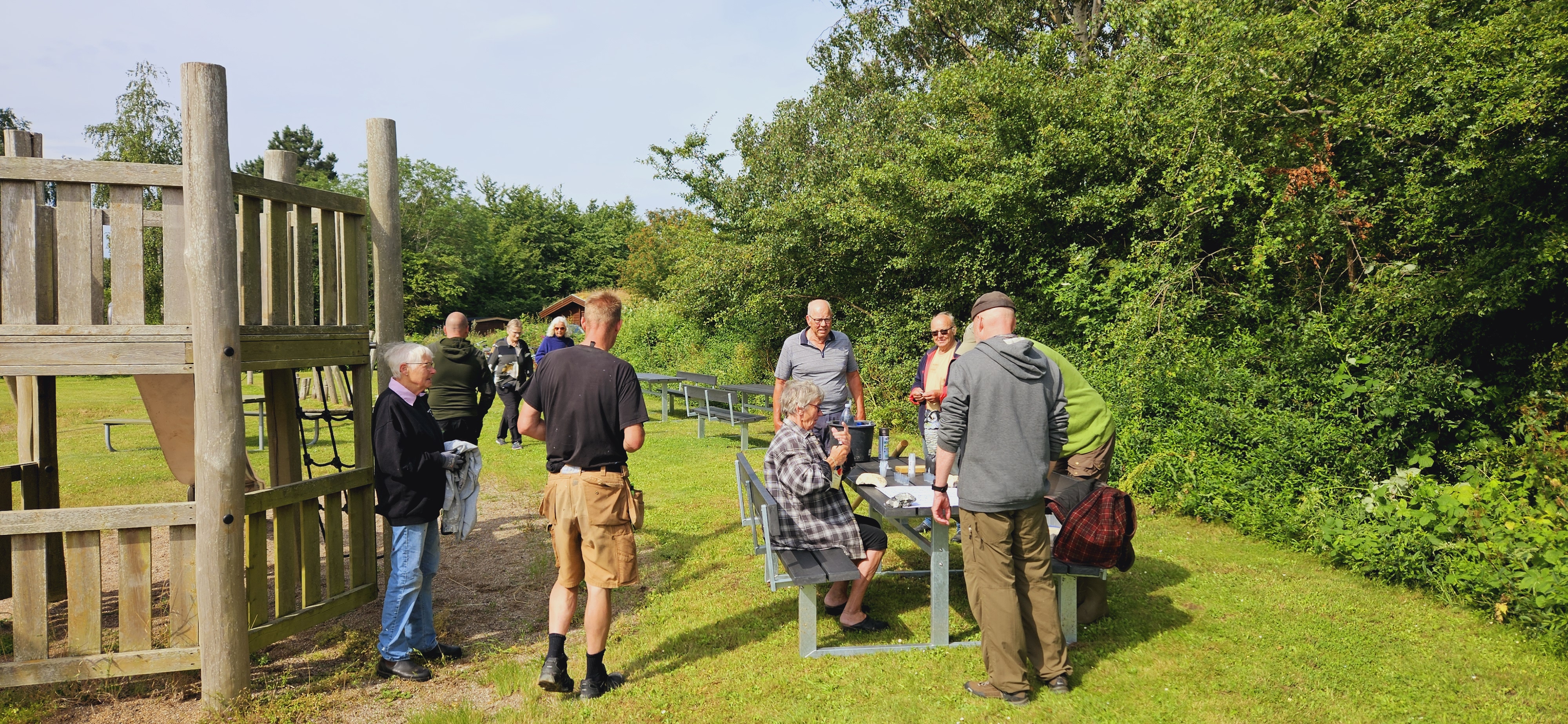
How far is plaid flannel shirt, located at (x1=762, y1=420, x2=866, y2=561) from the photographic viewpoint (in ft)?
15.4

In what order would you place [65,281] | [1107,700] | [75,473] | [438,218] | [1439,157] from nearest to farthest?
[65,281], [1107,700], [1439,157], [75,473], [438,218]

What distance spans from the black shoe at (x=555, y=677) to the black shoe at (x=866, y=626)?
5.33ft

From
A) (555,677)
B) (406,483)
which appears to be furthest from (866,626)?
(406,483)

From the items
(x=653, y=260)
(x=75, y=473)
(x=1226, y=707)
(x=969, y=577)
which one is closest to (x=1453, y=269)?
(x=1226, y=707)

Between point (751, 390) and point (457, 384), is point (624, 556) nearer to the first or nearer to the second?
point (457, 384)

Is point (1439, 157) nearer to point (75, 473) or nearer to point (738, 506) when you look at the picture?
point (738, 506)

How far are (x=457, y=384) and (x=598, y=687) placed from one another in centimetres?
434

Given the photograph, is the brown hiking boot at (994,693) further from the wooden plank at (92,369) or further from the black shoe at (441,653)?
the wooden plank at (92,369)

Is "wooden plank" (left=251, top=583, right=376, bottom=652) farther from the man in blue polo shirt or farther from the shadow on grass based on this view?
the shadow on grass

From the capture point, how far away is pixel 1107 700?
4.04 metres

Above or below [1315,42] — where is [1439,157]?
below

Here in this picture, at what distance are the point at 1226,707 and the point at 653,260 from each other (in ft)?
165

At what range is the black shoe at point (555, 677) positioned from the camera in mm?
4000

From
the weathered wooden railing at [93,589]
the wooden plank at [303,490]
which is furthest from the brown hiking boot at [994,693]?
the weathered wooden railing at [93,589]
